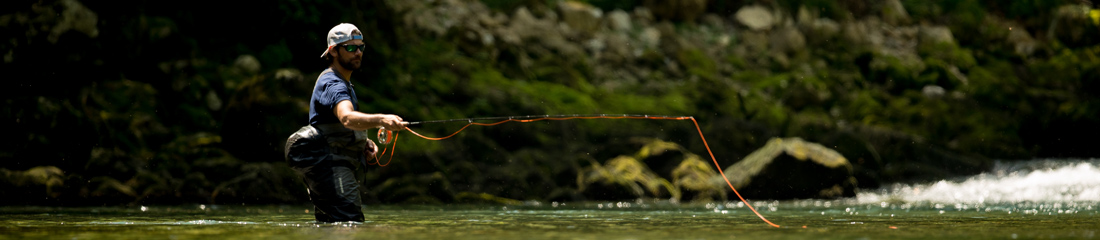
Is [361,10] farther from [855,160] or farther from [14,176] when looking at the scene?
[855,160]

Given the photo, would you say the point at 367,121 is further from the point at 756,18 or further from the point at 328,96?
the point at 756,18

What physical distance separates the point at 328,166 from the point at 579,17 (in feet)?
73.2

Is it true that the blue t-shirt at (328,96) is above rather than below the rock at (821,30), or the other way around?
below

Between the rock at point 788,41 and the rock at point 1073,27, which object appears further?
the rock at point 788,41

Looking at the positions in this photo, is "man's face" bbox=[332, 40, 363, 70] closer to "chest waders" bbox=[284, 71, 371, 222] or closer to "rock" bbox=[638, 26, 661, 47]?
"chest waders" bbox=[284, 71, 371, 222]

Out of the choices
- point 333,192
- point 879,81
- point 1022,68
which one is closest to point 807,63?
point 879,81

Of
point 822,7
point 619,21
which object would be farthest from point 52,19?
point 822,7

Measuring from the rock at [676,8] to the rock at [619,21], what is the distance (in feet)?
4.13

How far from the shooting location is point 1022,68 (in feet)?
90.4

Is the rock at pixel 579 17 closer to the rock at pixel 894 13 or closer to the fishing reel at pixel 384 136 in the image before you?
the rock at pixel 894 13

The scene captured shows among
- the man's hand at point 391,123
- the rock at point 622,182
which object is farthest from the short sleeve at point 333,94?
the rock at point 622,182

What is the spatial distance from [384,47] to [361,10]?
960mm

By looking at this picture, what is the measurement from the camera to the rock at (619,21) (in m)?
28.4

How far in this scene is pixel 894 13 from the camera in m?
32.4
